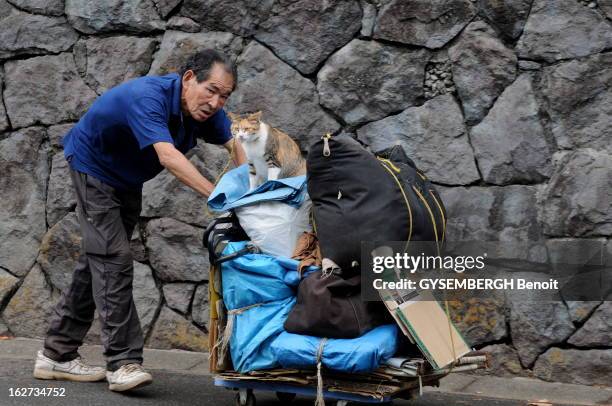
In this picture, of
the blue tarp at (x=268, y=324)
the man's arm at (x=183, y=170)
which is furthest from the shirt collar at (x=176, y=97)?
the blue tarp at (x=268, y=324)

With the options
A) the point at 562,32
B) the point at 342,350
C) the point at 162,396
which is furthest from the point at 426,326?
the point at 562,32

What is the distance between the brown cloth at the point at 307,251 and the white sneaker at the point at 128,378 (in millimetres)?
1062

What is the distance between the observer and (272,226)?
423 cm

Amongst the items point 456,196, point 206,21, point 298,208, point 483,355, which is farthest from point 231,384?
point 206,21

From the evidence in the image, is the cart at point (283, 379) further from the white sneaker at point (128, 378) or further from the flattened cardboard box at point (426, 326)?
the white sneaker at point (128, 378)

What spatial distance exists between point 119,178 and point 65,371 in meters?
1.09

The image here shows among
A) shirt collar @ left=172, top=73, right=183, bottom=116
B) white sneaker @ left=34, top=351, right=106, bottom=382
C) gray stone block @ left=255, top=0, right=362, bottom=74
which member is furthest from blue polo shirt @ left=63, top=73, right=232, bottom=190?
white sneaker @ left=34, top=351, right=106, bottom=382

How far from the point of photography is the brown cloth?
413 cm

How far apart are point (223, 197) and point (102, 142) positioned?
83 cm

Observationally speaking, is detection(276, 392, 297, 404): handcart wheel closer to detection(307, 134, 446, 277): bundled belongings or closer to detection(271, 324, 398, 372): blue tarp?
detection(271, 324, 398, 372): blue tarp

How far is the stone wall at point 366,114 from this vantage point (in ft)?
16.8

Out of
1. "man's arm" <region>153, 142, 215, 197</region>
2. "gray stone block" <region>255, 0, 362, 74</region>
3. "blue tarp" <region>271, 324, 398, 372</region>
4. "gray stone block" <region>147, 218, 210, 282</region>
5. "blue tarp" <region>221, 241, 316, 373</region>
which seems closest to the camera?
"blue tarp" <region>271, 324, 398, 372</region>

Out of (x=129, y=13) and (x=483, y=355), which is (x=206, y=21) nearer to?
(x=129, y=13)

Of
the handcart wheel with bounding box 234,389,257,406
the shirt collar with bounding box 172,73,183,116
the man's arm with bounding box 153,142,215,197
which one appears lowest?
the handcart wheel with bounding box 234,389,257,406
